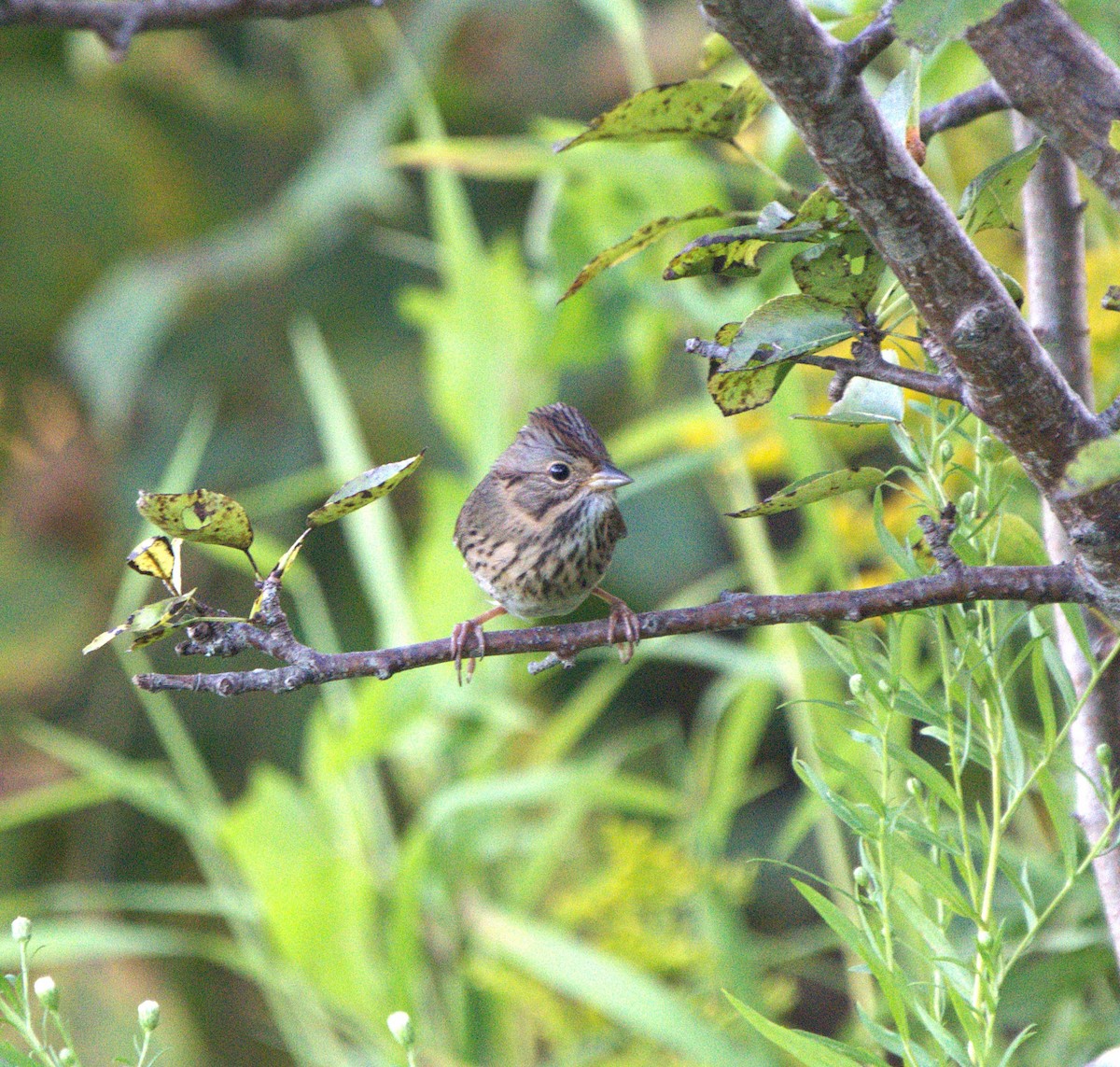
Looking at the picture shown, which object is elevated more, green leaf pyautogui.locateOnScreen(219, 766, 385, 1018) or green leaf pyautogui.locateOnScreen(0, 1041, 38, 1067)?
green leaf pyautogui.locateOnScreen(0, 1041, 38, 1067)

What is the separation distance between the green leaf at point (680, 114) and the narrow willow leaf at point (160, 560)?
0.94ft

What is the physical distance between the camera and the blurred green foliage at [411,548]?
1.45 metres

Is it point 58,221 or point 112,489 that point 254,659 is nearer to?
point 112,489

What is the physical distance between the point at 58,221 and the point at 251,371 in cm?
59

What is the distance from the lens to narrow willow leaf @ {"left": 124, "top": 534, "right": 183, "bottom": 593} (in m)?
0.62

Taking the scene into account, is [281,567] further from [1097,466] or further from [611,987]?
[611,987]

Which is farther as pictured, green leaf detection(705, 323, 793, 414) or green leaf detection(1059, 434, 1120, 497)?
green leaf detection(705, 323, 793, 414)

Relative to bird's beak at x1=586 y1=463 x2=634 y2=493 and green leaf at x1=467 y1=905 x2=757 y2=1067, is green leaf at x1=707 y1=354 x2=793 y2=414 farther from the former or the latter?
green leaf at x1=467 y1=905 x2=757 y2=1067

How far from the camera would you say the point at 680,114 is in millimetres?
718

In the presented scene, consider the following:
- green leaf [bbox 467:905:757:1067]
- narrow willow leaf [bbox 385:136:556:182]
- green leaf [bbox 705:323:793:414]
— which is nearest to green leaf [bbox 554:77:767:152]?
green leaf [bbox 705:323:793:414]

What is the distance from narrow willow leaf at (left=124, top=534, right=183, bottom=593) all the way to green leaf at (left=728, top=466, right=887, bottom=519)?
0.88ft

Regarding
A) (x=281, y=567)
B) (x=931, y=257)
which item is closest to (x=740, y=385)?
(x=931, y=257)

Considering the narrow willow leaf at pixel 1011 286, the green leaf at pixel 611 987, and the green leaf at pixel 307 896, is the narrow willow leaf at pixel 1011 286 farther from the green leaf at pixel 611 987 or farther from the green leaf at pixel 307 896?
the green leaf at pixel 307 896

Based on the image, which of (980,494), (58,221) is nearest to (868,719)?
(980,494)
